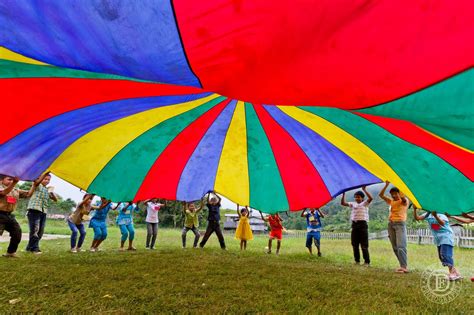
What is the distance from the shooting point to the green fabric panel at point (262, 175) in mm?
4008

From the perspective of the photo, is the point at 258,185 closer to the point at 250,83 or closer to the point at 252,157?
the point at 252,157

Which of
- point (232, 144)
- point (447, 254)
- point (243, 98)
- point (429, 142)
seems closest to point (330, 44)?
point (243, 98)

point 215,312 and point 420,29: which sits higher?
point 420,29

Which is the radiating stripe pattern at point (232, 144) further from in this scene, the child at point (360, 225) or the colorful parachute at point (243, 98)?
the child at point (360, 225)

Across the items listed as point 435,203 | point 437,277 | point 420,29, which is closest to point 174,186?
point 435,203

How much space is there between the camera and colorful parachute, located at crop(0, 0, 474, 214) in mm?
1686

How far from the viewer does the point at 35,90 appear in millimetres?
2697

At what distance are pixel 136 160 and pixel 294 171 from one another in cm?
207

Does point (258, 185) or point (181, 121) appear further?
point (258, 185)

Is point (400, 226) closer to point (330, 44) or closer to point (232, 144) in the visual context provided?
point (232, 144)

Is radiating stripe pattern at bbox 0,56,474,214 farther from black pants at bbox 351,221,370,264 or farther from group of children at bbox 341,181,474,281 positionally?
black pants at bbox 351,221,370,264

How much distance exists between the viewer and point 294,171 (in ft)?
13.9

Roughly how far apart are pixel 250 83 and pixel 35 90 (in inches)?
74.6

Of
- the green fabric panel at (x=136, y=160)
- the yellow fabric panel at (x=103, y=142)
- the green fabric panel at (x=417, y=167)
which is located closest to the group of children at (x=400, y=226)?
the green fabric panel at (x=417, y=167)
